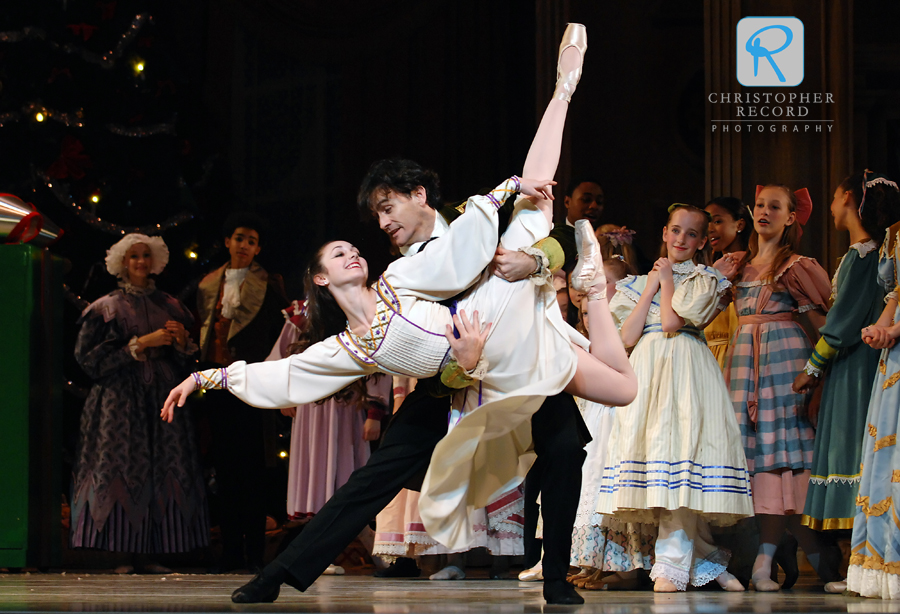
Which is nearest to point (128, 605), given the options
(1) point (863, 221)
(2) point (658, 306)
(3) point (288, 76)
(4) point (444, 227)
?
(4) point (444, 227)

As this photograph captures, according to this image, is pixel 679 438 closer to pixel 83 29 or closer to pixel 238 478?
pixel 238 478

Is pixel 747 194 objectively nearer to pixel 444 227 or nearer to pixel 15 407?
pixel 444 227

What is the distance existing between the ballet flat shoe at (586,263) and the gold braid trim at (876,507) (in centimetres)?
113

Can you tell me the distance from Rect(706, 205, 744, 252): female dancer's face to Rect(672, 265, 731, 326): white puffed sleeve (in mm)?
756

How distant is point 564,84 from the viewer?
10.7 feet

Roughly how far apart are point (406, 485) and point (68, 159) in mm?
3733

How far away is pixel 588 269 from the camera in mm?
3131

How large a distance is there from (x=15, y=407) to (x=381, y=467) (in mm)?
2621

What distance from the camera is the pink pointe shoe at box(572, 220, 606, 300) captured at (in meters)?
3.13

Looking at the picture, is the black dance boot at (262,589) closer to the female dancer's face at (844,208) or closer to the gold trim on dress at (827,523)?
the gold trim on dress at (827,523)

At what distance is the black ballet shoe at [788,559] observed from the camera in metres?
3.90

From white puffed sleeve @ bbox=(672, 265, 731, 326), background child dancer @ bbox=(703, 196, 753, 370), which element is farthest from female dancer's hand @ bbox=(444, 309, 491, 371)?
background child dancer @ bbox=(703, 196, 753, 370)

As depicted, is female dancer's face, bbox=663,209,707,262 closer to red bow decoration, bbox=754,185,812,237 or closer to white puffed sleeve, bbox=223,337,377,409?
red bow decoration, bbox=754,185,812,237

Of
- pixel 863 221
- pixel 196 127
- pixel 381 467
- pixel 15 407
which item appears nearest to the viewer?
pixel 381 467
